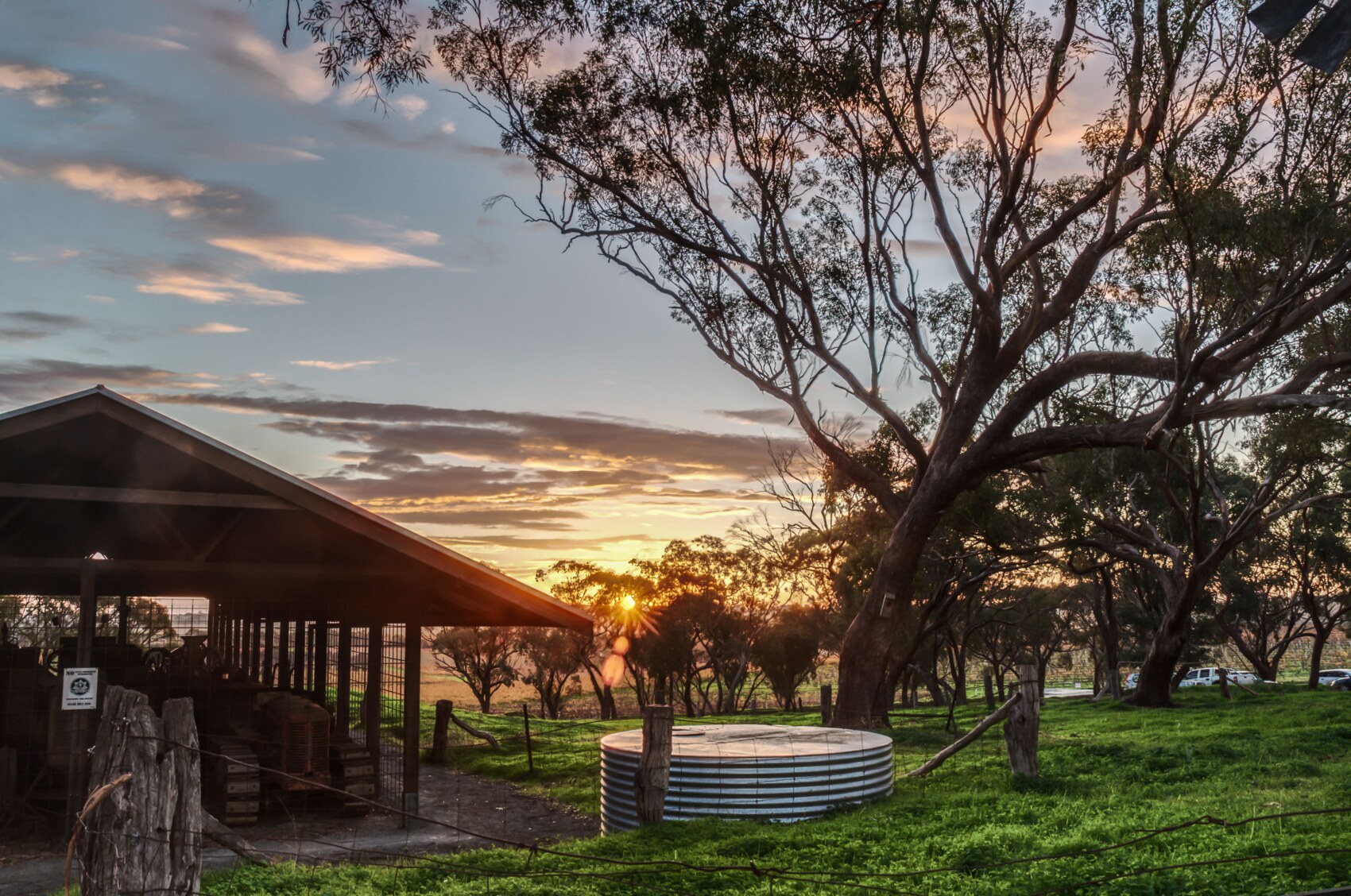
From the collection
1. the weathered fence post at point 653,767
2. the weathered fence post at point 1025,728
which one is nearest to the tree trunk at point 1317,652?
the weathered fence post at point 1025,728

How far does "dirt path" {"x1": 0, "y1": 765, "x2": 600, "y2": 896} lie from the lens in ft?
34.2

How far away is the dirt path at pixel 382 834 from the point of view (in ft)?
34.2

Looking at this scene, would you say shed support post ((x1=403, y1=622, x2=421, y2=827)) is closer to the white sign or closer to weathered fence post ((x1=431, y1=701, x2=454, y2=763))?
the white sign

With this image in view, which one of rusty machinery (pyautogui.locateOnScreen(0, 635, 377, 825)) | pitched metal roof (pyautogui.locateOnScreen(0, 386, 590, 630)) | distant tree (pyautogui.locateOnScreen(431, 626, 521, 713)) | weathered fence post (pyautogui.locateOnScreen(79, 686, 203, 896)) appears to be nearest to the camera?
weathered fence post (pyautogui.locateOnScreen(79, 686, 203, 896))

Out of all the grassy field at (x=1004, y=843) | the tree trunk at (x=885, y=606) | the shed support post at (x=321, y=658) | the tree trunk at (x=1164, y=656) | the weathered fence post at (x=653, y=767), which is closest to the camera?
the grassy field at (x=1004, y=843)

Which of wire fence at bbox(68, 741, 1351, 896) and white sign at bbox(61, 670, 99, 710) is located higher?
white sign at bbox(61, 670, 99, 710)

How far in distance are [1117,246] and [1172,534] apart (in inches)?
619

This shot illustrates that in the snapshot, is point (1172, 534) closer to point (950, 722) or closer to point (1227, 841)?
point (950, 722)

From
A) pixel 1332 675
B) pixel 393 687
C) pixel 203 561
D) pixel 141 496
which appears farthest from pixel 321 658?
pixel 1332 675

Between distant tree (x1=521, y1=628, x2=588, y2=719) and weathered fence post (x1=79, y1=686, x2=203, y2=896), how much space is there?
1848 inches

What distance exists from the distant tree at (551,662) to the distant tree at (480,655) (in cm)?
89

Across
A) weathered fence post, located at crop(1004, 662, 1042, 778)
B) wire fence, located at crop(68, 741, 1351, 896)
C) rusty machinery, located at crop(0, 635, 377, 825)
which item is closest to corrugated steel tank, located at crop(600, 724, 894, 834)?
weathered fence post, located at crop(1004, 662, 1042, 778)

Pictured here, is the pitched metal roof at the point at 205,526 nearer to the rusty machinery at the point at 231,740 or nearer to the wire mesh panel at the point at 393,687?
the wire mesh panel at the point at 393,687

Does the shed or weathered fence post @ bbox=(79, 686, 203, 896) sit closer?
weathered fence post @ bbox=(79, 686, 203, 896)
